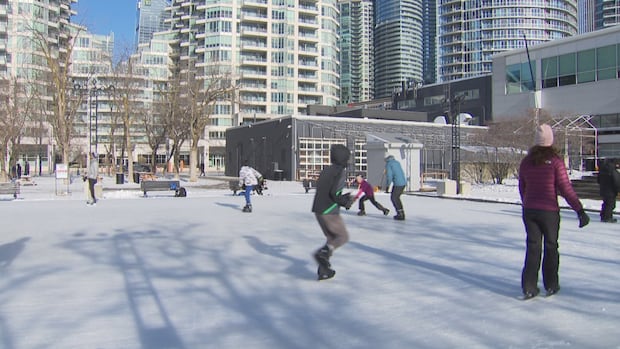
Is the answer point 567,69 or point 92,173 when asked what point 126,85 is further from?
point 567,69

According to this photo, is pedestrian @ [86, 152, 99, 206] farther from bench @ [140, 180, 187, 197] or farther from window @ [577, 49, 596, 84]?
window @ [577, 49, 596, 84]

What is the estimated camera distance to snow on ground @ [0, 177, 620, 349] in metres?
3.98

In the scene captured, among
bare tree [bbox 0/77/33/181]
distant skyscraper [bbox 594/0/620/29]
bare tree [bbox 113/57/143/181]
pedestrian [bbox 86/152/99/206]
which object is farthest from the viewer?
distant skyscraper [bbox 594/0/620/29]

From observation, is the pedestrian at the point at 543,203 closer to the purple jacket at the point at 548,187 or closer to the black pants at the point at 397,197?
the purple jacket at the point at 548,187

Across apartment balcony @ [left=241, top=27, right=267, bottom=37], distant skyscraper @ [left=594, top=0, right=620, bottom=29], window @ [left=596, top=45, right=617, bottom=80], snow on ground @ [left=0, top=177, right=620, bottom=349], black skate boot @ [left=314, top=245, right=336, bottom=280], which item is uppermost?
distant skyscraper @ [left=594, top=0, right=620, bottom=29]

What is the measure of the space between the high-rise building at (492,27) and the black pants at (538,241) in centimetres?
12409

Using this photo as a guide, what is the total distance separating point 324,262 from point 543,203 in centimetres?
238

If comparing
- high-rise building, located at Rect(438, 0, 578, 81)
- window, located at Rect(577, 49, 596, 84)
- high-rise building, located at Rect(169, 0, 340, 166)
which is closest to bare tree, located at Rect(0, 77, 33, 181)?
window, located at Rect(577, 49, 596, 84)

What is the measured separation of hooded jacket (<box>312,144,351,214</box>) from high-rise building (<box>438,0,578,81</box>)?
4870 inches

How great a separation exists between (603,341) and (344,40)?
20319cm

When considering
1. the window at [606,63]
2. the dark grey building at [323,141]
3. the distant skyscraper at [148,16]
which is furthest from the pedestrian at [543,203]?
the distant skyscraper at [148,16]

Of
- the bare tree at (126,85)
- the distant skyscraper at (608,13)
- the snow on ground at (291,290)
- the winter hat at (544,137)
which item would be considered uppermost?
the distant skyscraper at (608,13)

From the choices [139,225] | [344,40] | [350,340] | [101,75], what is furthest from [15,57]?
[344,40]

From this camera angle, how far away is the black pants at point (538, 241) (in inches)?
191
